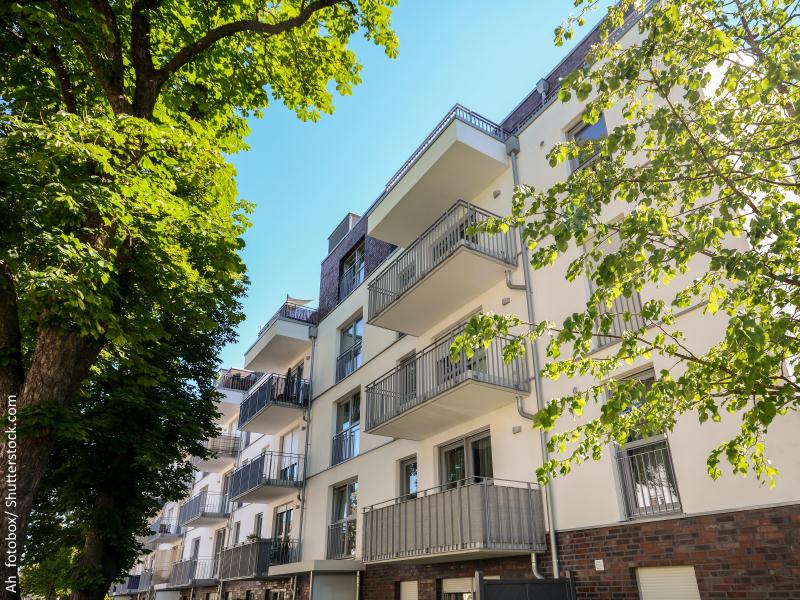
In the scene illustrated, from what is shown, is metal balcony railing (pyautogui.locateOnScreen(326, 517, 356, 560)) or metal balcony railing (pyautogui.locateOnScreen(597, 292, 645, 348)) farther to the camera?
metal balcony railing (pyautogui.locateOnScreen(326, 517, 356, 560))

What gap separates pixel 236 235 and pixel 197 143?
5.85 feet

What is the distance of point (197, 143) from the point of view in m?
6.90

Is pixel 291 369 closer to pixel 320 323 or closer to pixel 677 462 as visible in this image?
pixel 320 323

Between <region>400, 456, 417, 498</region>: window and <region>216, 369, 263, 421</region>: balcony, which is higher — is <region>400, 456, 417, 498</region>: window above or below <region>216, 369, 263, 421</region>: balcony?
below

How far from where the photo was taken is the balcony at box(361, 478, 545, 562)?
823 centimetres

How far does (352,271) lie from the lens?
62.2 ft

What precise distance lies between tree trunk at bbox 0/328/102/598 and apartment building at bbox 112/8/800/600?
4598 mm

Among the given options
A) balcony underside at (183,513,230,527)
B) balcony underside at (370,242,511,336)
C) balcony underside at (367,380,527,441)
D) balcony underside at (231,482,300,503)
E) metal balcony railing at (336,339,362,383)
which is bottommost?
balcony underside at (183,513,230,527)

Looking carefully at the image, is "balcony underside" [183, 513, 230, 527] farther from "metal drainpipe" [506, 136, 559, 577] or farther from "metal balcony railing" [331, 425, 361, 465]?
"metal drainpipe" [506, 136, 559, 577]

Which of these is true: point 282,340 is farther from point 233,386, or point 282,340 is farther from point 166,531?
point 166,531

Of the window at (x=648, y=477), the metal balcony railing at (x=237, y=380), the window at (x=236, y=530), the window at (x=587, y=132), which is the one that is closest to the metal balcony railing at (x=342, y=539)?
the window at (x=648, y=477)

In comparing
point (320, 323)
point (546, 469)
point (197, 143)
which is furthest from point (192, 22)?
point (320, 323)

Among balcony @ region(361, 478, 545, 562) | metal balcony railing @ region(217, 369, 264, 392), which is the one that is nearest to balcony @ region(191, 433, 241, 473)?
metal balcony railing @ region(217, 369, 264, 392)

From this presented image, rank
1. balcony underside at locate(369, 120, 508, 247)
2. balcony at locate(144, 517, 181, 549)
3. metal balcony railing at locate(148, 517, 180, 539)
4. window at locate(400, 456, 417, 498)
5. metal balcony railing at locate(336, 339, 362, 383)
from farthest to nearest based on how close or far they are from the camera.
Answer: metal balcony railing at locate(148, 517, 180, 539) → balcony at locate(144, 517, 181, 549) → metal balcony railing at locate(336, 339, 362, 383) → window at locate(400, 456, 417, 498) → balcony underside at locate(369, 120, 508, 247)
